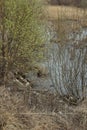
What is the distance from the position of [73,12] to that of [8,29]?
123 inches

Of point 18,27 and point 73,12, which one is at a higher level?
point 73,12

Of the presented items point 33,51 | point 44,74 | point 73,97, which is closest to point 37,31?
point 33,51

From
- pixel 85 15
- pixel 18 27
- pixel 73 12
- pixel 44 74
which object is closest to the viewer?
pixel 85 15

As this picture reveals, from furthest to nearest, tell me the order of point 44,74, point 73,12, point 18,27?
point 44,74 → point 18,27 → point 73,12

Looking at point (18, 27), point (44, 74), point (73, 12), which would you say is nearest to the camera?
point (73, 12)

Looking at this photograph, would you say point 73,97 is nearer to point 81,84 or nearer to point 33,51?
point 81,84

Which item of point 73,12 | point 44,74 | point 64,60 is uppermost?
point 73,12

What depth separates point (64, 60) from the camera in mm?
8672

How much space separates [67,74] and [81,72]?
34 centimetres

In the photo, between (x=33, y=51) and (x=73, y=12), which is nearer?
(x=73, y=12)

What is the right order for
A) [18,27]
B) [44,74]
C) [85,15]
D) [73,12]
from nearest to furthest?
[85,15] → [73,12] → [18,27] → [44,74]

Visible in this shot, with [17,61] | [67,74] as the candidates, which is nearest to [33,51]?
[17,61]

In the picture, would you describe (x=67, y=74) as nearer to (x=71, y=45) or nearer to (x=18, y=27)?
(x=71, y=45)

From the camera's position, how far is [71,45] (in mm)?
8414
